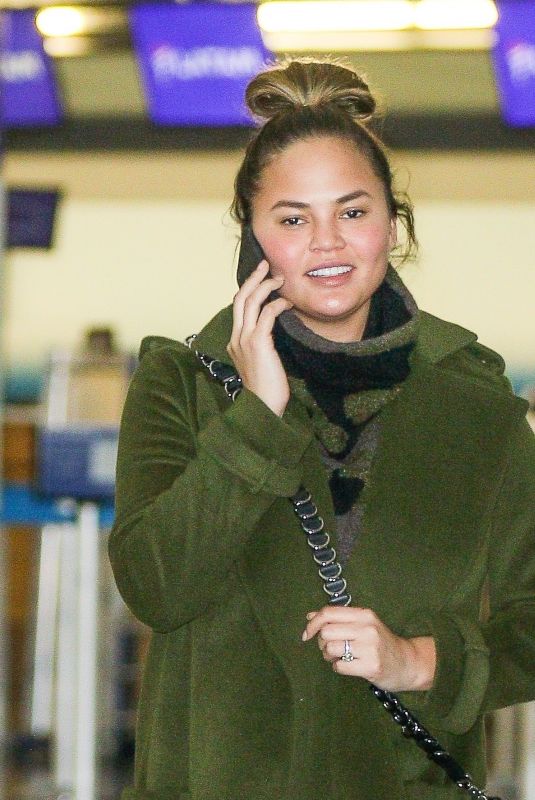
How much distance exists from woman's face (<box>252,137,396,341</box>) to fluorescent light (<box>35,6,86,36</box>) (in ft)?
14.8

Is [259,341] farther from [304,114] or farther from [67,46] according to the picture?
[67,46]

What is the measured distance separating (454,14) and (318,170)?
4.27 metres

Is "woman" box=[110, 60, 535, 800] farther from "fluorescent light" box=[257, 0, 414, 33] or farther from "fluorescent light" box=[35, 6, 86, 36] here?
"fluorescent light" box=[35, 6, 86, 36]

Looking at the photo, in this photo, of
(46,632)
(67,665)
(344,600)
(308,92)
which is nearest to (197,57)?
(46,632)

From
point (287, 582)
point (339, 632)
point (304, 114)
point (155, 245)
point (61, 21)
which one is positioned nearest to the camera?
point (339, 632)

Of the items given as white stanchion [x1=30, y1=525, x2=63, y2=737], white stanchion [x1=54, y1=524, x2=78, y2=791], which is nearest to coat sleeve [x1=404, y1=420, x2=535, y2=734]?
white stanchion [x1=54, y1=524, x2=78, y2=791]

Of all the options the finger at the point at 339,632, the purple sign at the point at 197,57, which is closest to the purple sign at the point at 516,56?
the purple sign at the point at 197,57

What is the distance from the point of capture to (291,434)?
145 cm

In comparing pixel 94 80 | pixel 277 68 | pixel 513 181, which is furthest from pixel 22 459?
pixel 277 68

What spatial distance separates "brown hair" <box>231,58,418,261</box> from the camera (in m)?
1.63

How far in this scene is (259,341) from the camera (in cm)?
151

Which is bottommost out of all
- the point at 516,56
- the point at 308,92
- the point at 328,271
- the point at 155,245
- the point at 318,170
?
the point at 328,271

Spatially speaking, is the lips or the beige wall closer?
the lips

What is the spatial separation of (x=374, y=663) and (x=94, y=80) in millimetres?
5171
